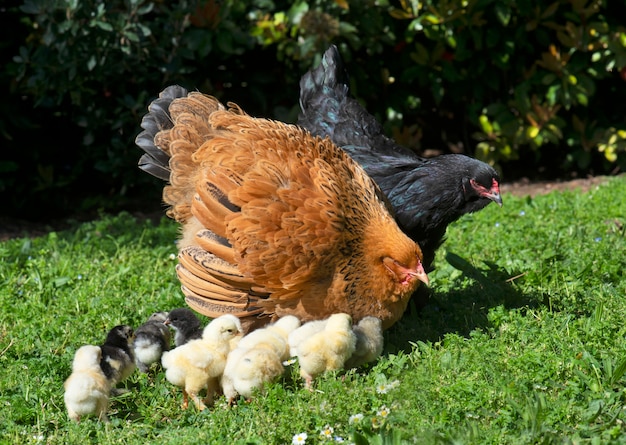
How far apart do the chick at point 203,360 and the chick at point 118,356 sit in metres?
0.25

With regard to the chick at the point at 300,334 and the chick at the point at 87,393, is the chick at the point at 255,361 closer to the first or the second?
the chick at the point at 300,334

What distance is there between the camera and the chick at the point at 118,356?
4.29m

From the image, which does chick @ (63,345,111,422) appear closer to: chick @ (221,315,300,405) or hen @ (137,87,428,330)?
chick @ (221,315,300,405)

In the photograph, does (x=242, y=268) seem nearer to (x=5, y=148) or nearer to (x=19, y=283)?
(x=19, y=283)

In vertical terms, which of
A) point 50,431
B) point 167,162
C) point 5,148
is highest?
point 167,162

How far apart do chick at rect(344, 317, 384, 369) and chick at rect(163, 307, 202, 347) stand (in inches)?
35.9

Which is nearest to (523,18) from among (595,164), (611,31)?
(611,31)

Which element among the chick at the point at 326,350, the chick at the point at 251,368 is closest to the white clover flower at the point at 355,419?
the chick at the point at 326,350

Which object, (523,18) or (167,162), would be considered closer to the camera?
(167,162)

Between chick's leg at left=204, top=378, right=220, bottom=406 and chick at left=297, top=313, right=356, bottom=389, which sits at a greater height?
chick at left=297, top=313, right=356, bottom=389

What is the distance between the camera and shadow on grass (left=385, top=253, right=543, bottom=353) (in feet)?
15.8

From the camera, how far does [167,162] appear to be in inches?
203

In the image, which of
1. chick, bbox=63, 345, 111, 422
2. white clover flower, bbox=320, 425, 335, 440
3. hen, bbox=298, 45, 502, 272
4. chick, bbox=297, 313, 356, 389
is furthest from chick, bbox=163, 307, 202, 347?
hen, bbox=298, 45, 502, 272

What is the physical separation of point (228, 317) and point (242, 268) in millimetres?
265
